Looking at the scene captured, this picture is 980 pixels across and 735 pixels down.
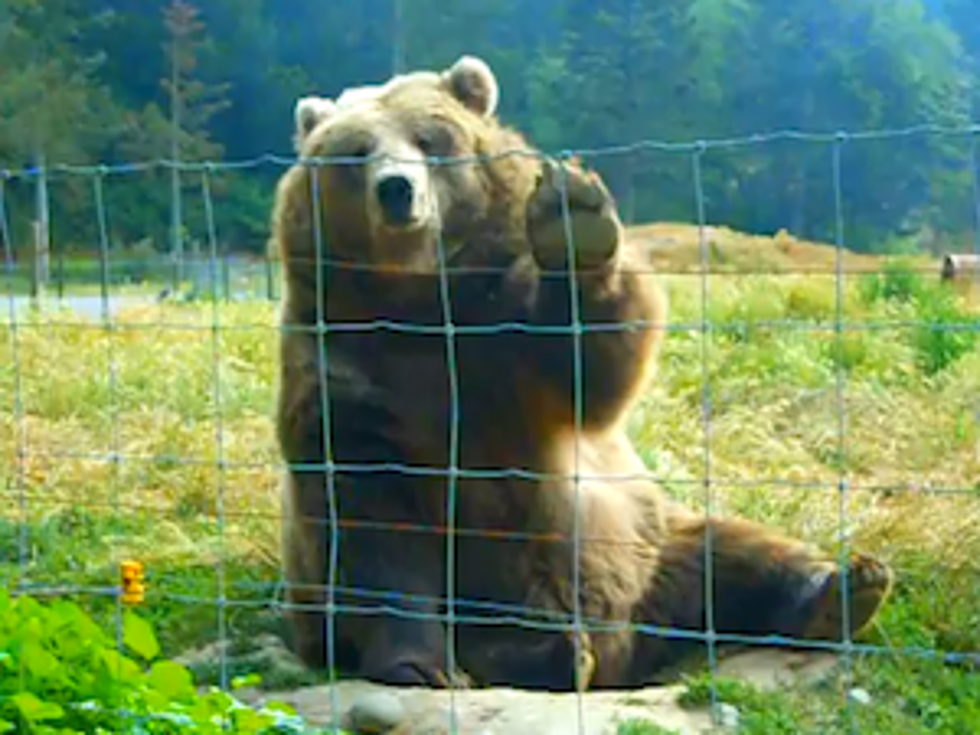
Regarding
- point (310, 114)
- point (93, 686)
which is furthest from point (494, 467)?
point (93, 686)

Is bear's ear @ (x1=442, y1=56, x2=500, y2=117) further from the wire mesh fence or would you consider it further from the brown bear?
the wire mesh fence

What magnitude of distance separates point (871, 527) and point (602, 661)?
3.60ft

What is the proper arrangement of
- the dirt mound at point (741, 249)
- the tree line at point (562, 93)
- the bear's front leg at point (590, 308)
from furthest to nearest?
the tree line at point (562, 93)
the dirt mound at point (741, 249)
the bear's front leg at point (590, 308)

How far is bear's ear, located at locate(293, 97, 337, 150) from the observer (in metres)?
5.42

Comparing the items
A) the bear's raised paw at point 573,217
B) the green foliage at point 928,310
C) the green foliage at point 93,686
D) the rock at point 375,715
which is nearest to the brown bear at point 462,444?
the bear's raised paw at point 573,217

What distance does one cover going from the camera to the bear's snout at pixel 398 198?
4.74 m

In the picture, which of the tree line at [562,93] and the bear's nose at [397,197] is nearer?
the bear's nose at [397,197]

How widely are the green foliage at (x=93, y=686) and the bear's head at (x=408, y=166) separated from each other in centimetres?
182

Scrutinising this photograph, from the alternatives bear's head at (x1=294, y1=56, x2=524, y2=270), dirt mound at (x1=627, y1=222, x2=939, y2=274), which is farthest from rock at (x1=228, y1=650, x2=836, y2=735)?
dirt mound at (x1=627, y1=222, x2=939, y2=274)

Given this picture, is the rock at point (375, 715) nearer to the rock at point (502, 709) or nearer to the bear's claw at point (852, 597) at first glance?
the rock at point (502, 709)

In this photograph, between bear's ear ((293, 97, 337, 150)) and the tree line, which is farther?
the tree line

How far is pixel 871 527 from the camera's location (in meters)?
5.44

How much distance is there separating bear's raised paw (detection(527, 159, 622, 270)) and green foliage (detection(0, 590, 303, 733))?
1.47m

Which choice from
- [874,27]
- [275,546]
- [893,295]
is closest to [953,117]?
[874,27]
